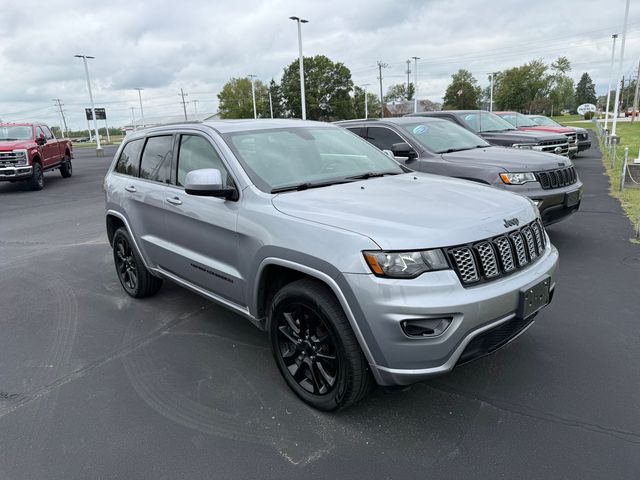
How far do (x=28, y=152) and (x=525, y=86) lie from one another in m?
77.3

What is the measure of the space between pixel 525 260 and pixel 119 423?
2.76m

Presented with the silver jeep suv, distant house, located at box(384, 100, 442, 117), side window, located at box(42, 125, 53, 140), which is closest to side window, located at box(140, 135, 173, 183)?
the silver jeep suv

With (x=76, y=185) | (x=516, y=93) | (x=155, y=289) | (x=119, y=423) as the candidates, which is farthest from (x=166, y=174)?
(x=516, y=93)

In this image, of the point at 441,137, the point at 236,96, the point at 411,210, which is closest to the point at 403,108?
the point at 236,96

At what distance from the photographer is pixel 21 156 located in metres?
14.4

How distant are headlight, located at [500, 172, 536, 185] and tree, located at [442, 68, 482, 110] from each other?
281 ft

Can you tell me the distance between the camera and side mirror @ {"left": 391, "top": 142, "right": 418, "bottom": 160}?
6902 mm

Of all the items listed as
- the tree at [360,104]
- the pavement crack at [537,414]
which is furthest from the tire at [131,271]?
the tree at [360,104]

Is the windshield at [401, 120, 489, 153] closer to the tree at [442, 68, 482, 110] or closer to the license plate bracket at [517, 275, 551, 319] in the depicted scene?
the license plate bracket at [517, 275, 551, 319]

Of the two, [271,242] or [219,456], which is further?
[271,242]

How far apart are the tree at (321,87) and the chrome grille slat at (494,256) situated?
8183 centimetres

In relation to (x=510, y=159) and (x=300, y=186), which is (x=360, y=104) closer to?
(x=510, y=159)

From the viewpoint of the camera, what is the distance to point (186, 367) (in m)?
3.74

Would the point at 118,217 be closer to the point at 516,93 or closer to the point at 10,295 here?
the point at 10,295
